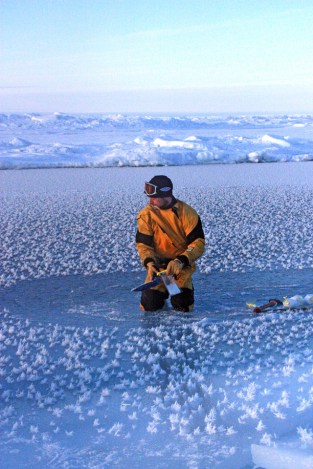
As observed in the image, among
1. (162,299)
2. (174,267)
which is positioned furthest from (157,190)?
(162,299)

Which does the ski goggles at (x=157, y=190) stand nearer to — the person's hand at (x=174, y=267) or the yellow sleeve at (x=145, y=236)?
the yellow sleeve at (x=145, y=236)

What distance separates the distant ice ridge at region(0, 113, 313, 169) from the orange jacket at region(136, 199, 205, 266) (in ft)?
53.4

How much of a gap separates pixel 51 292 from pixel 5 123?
117ft

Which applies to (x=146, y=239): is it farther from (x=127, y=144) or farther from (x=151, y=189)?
(x=127, y=144)

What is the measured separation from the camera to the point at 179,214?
5.25 metres

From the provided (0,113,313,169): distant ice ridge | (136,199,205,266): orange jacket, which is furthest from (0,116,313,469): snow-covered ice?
(0,113,313,169): distant ice ridge

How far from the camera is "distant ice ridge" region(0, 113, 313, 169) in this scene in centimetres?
2239

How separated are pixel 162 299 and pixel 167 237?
0.55 metres

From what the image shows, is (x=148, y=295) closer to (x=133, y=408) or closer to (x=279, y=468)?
(x=133, y=408)

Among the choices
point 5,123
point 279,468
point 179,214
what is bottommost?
point 279,468

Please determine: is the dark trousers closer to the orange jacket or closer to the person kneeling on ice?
the person kneeling on ice

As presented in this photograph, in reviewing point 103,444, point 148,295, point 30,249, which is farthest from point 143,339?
point 30,249

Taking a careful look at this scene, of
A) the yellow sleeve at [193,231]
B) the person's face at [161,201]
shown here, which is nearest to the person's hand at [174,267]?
the yellow sleeve at [193,231]

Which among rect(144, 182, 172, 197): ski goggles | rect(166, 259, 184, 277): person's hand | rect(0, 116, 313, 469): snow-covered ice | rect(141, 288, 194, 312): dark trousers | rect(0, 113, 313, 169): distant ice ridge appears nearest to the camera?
rect(0, 116, 313, 469): snow-covered ice
